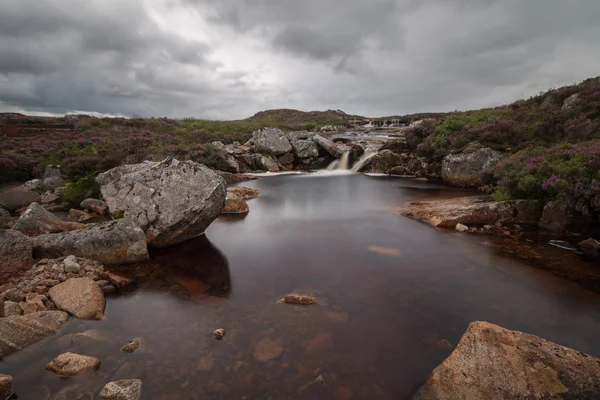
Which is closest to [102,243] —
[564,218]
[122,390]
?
[122,390]

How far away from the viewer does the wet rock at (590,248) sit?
8849 mm

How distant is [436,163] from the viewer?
79.4ft

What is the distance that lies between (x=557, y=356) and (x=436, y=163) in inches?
867

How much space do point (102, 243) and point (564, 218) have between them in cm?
1521

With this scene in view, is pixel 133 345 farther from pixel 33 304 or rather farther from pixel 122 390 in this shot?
pixel 33 304

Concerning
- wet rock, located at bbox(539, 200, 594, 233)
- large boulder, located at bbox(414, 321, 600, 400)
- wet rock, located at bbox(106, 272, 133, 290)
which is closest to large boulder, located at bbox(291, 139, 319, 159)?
wet rock, located at bbox(539, 200, 594, 233)

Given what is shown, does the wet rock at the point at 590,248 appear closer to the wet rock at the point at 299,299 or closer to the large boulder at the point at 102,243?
the wet rock at the point at 299,299

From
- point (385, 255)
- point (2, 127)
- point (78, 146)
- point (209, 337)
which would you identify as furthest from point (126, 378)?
point (2, 127)

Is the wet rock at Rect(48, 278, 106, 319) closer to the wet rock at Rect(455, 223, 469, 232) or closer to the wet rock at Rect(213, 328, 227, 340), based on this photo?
the wet rock at Rect(213, 328, 227, 340)

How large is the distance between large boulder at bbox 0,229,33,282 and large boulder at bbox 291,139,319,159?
84.8ft

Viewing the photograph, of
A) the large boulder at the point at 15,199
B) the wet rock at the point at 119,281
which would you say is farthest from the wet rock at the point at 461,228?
the large boulder at the point at 15,199

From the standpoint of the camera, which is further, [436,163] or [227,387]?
[436,163]

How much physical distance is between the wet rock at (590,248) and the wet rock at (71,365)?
1250cm

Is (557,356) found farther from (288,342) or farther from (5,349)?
(5,349)
